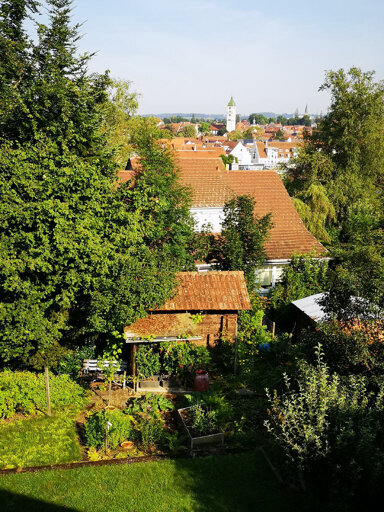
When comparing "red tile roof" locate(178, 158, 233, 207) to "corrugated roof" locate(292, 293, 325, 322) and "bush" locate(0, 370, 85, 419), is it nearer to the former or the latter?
"corrugated roof" locate(292, 293, 325, 322)

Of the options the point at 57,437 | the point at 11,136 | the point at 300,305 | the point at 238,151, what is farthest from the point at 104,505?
the point at 238,151

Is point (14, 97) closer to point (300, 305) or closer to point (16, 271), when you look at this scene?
point (16, 271)

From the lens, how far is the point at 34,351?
11.8 m

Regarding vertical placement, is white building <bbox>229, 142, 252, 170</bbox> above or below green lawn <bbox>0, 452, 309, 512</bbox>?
above

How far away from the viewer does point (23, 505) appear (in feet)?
27.2

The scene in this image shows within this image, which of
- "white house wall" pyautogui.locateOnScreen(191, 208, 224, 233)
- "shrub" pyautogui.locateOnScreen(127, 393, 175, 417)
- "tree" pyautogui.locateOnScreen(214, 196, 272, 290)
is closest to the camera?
"shrub" pyautogui.locateOnScreen(127, 393, 175, 417)

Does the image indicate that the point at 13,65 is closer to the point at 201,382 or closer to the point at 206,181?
the point at 206,181

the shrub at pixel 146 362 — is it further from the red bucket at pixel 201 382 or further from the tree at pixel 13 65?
the tree at pixel 13 65

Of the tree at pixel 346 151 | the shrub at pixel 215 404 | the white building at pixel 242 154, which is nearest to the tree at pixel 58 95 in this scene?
the shrub at pixel 215 404

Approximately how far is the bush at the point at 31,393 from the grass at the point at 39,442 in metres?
0.38

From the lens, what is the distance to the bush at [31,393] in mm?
10961

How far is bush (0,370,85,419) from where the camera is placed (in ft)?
36.0

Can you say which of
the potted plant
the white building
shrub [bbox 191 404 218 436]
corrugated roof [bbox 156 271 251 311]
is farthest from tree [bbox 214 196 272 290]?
the white building

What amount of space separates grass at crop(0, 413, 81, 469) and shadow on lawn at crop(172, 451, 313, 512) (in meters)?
2.81
